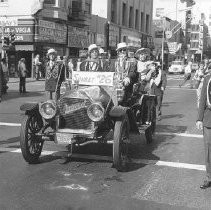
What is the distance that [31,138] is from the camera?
7270mm

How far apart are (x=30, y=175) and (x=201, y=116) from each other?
8.25ft

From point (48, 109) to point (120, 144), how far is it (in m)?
1.23

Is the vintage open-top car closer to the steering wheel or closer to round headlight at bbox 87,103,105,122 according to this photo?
round headlight at bbox 87,103,105,122

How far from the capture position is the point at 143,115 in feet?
30.1

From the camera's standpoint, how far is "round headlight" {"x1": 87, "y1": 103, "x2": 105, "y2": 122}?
6688 millimetres

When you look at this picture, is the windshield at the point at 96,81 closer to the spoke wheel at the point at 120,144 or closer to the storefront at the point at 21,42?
the spoke wheel at the point at 120,144

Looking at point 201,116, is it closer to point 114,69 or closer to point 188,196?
point 188,196

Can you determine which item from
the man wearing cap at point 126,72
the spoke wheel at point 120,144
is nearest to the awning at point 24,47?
the man wearing cap at point 126,72

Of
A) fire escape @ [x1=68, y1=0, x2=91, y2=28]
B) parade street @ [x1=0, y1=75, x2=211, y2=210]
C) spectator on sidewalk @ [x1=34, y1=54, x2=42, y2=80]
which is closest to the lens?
parade street @ [x1=0, y1=75, x2=211, y2=210]

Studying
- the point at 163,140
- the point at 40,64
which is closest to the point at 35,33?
the point at 40,64

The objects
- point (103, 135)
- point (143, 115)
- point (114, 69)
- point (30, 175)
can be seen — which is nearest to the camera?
point (30, 175)

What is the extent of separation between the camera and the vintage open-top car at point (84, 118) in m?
6.78

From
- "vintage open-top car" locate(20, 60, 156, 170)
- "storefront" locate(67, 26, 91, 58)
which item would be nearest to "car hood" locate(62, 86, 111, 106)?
"vintage open-top car" locate(20, 60, 156, 170)

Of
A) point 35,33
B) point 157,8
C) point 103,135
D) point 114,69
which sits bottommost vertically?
point 103,135
